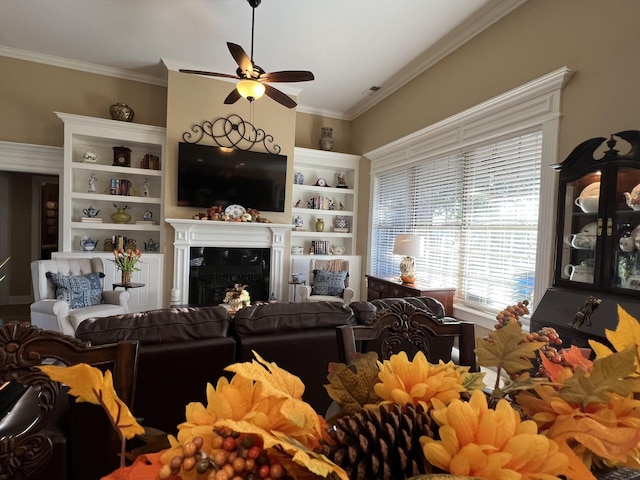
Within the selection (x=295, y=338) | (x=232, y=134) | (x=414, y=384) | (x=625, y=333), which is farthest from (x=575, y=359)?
(x=232, y=134)

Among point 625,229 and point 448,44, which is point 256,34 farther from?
point 625,229

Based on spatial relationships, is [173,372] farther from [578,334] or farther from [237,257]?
[237,257]

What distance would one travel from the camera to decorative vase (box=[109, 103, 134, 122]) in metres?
4.62

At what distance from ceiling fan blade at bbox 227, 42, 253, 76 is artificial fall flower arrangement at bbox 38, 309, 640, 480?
124 inches

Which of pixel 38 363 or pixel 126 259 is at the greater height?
pixel 38 363

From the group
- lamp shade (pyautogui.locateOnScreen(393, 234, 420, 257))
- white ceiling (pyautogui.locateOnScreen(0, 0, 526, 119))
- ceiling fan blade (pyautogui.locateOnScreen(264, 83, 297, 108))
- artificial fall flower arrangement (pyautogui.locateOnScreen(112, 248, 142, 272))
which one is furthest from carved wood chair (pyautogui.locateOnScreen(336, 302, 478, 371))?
artificial fall flower arrangement (pyautogui.locateOnScreen(112, 248, 142, 272))

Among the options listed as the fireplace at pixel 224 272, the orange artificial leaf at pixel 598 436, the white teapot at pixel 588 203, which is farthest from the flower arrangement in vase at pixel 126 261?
the orange artificial leaf at pixel 598 436

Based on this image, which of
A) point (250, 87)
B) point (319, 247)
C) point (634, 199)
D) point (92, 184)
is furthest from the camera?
point (319, 247)

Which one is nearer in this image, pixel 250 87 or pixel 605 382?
pixel 605 382

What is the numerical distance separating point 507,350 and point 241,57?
3223mm

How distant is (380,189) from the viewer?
539 cm

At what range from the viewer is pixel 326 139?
5.79 metres

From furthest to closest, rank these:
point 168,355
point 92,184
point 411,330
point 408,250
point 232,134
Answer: point 232,134, point 92,184, point 408,250, point 168,355, point 411,330

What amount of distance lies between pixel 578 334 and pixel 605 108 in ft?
5.28
